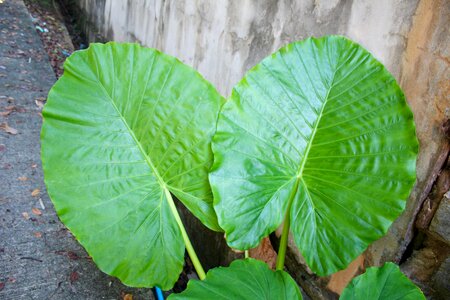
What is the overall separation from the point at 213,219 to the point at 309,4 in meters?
0.81

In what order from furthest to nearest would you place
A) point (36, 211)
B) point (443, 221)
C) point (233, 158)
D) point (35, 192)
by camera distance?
point (35, 192)
point (36, 211)
point (233, 158)
point (443, 221)

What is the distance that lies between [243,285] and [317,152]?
433 mm

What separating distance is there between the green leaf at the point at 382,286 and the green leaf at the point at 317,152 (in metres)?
0.14

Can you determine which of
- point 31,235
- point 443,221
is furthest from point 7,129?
point 443,221

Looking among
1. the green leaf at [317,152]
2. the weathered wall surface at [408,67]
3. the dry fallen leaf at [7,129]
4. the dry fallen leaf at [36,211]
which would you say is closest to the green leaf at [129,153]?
the green leaf at [317,152]

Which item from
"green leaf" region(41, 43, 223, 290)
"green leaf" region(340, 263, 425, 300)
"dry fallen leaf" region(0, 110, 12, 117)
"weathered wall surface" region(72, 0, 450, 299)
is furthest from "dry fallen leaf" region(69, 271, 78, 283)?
"dry fallen leaf" region(0, 110, 12, 117)

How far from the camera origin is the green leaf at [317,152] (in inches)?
44.6

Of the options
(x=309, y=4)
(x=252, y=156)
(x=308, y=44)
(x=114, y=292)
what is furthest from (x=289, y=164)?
(x=114, y=292)

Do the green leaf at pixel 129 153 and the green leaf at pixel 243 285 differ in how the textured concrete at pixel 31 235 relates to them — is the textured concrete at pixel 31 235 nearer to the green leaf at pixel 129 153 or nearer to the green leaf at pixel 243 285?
the green leaf at pixel 129 153

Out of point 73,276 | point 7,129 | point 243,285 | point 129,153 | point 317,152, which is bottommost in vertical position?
point 73,276

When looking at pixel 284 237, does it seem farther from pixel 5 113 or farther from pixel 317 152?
pixel 5 113

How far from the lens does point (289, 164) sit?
1.25 m

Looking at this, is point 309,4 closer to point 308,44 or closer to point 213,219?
point 308,44

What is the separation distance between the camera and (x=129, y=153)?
4.53ft
